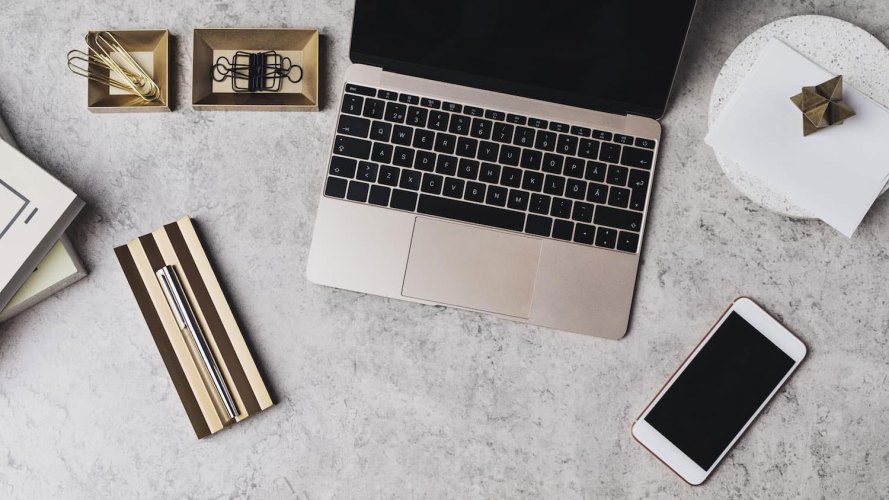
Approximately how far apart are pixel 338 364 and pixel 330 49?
1.45 ft

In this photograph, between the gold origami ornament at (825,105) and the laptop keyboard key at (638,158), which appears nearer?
the gold origami ornament at (825,105)

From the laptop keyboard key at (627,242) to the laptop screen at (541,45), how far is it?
6.6 inches

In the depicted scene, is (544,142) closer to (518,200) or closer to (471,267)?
(518,200)

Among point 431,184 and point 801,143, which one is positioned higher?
point 801,143

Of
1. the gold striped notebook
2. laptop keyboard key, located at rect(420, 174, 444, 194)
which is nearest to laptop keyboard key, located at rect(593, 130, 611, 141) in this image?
laptop keyboard key, located at rect(420, 174, 444, 194)

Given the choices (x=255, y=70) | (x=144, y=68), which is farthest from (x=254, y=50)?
(x=144, y=68)

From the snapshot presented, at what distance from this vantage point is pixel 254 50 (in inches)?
33.7

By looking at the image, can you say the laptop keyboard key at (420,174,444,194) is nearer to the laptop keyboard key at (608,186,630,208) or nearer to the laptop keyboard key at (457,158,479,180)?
the laptop keyboard key at (457,158,479,180)

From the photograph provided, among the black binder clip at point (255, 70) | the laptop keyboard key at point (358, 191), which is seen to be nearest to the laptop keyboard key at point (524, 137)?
the laptop keyboard key at point (358, 191)

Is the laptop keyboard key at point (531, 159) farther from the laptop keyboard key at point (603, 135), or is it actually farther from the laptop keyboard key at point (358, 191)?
the laptop keyboard key at point (358, 191)

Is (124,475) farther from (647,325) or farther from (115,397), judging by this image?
(647,325)

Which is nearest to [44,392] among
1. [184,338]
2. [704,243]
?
[184,338]

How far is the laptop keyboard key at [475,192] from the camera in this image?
0.82 meters

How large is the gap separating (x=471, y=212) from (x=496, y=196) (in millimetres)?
41
